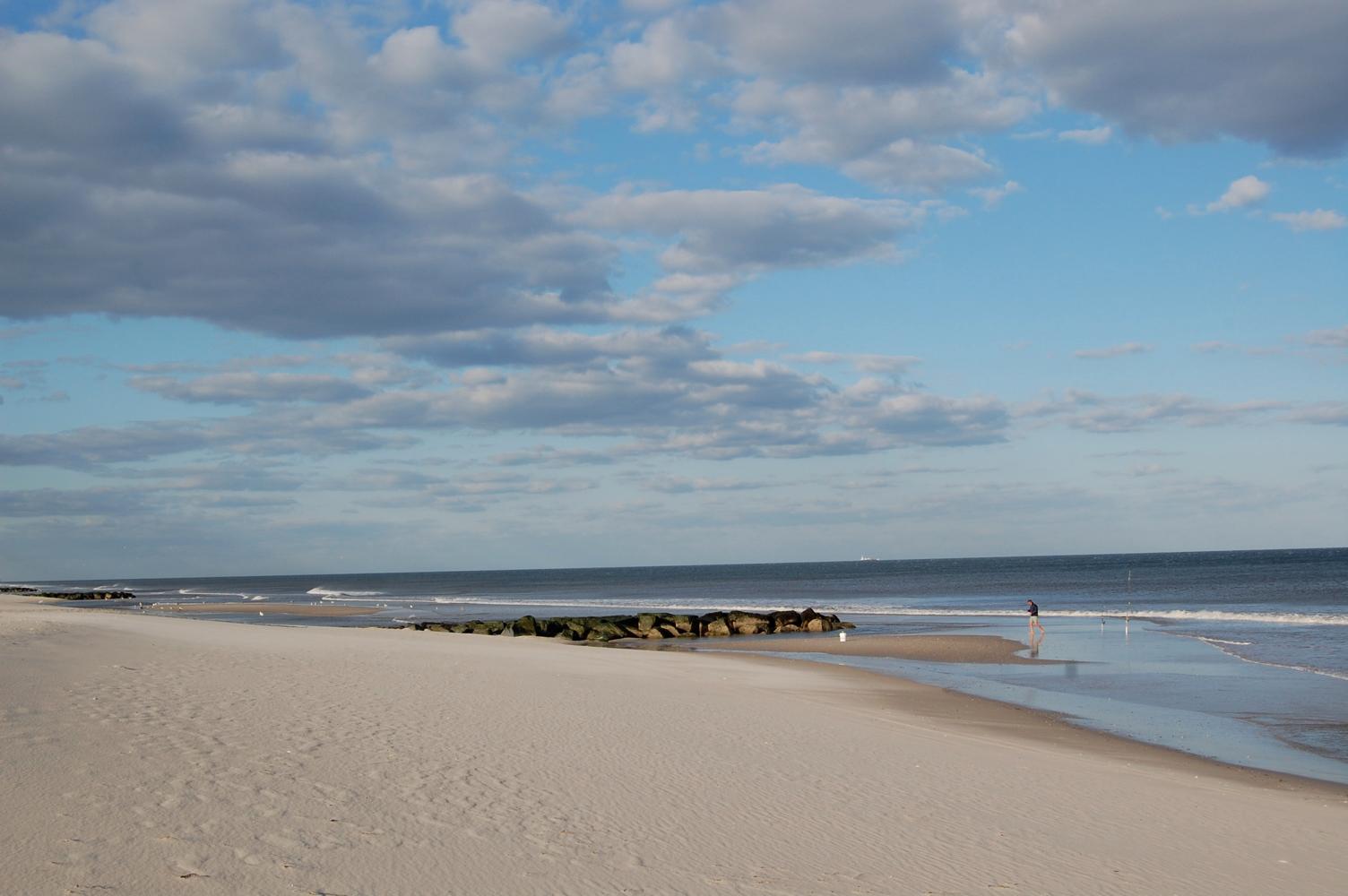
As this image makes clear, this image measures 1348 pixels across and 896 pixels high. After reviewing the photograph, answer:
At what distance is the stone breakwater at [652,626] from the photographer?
132 ft

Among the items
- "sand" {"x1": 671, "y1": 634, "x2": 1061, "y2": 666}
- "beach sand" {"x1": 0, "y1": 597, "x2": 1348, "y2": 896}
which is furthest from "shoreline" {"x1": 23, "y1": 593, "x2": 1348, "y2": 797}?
"beach sand" {"x1": 0, "y1": 597, "x2": 1348, "y2": 896}

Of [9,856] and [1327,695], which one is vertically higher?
[9,856]

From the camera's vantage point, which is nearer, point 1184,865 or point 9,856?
point 9,856

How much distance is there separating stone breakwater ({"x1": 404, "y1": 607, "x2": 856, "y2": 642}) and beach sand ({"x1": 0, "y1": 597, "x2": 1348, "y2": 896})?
24.5 m

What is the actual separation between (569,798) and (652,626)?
33.1 metres

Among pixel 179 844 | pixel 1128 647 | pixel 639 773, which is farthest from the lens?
pixel 1128 647

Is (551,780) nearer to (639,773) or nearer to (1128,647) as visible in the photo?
(639,773)

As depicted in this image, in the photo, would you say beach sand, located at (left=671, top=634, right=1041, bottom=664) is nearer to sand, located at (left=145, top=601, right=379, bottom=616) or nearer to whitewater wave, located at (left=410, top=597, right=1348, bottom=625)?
whitewater wave, located at (left=410, top=597, right=1348, bottom=625)

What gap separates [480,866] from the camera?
6848 mm

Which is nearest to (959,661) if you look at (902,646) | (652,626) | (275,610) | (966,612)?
(902,646)

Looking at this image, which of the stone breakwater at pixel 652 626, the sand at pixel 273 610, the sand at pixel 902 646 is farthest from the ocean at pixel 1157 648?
the stone breakwater at pixel 652 626

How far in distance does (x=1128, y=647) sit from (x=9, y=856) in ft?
102

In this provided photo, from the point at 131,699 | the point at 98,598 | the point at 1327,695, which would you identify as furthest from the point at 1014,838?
the point at 98,598

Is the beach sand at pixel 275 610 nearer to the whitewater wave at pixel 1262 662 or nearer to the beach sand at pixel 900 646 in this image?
the beach sand at pixel 900 646
